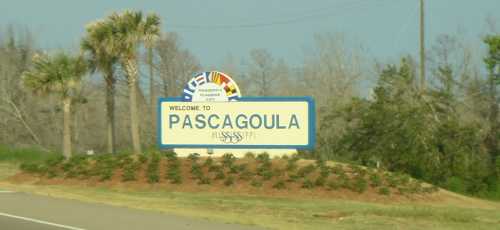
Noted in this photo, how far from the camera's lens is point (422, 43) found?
147ft

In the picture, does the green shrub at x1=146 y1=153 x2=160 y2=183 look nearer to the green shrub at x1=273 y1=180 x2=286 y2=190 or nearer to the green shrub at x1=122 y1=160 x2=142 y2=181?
the green shrub at x1=122 y1=160 x2=142 y2=181

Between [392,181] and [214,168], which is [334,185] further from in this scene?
[214,168]

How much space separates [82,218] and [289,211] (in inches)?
208

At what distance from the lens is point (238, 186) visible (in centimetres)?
2645

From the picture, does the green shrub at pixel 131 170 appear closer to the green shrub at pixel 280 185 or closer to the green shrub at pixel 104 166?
the green shrub at pixel 104 166

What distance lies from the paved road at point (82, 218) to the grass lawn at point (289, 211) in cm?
82

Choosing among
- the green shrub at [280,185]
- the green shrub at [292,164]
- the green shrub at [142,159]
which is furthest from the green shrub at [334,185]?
the green shrub at [142,159]

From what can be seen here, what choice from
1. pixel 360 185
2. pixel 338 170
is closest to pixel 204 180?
pixel 338 170

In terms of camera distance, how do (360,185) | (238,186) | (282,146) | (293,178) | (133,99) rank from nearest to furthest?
(360,185) < (238,186) < (293,178) < (282,146) < (133,99)

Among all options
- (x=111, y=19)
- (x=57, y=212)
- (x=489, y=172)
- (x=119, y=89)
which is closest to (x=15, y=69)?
(x=119, y=89)

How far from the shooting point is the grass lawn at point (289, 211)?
55.9ft

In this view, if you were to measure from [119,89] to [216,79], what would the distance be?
29.5 m

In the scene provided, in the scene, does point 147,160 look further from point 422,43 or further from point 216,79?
point 422,43

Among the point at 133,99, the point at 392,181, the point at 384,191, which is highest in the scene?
the point at 133,99
